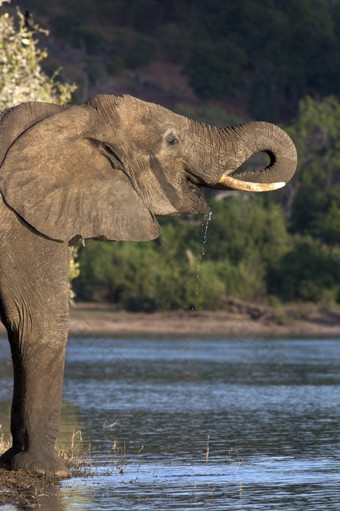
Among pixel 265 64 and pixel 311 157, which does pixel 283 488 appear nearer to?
pixel 311 157

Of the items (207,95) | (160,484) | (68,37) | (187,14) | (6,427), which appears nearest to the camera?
(160,484)

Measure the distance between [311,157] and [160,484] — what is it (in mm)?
54489

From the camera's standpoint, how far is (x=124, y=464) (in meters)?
12.0

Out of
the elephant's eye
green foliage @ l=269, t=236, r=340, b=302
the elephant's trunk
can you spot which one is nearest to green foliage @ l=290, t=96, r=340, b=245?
green foliage @ l=269, t=236, r=340, b=302

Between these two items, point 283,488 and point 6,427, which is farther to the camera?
point 6,427

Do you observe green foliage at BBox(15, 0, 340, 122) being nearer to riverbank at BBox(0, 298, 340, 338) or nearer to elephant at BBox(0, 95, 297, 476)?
riverbank at BBox(0, 298, 340, 338)

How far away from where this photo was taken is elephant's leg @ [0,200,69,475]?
32.6ft

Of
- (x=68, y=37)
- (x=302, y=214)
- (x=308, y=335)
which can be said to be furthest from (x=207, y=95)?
(x=308, y=335)

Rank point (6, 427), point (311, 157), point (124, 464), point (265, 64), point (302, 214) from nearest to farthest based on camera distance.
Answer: point (124, 464), point (6, 427), point (302, 214), point (311, 157), point (265, 64)

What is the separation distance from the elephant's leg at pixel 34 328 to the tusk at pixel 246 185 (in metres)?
1.34

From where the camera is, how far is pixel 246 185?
1012cm

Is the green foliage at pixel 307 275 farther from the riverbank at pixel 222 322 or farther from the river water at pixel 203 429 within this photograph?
the river water at pixel 203 429

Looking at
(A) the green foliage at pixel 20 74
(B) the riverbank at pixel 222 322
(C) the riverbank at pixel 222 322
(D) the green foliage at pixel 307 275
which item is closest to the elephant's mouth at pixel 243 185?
(A) the green foliage at pixel 20 74

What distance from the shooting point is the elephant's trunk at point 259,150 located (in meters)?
10.2
